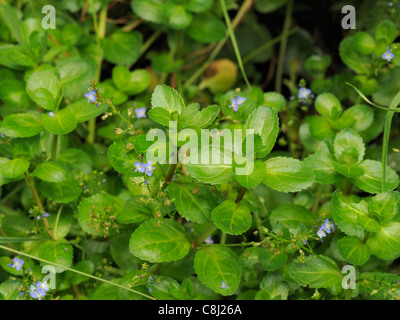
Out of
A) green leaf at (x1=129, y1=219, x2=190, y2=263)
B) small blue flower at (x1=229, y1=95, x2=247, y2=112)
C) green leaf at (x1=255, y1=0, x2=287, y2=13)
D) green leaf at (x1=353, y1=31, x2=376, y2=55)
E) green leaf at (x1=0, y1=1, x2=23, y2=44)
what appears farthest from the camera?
green leaf at (x1=255, y1=0, x2=287, y2=13)

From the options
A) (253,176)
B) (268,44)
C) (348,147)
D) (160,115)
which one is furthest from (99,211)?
(268,44)

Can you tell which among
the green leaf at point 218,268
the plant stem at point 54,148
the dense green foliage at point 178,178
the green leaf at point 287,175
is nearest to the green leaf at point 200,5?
the dense green foliage at point 178,178

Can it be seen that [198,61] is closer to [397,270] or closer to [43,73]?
[43,73]

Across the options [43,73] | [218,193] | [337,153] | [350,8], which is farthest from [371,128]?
[43,73]

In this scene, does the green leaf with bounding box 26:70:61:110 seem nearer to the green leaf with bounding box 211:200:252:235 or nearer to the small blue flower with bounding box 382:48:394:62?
the green leaf with bounding box 211:200:252:235

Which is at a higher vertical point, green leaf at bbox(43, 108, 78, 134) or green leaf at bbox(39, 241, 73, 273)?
green leaf at bbox(43, 108, 78, 134)

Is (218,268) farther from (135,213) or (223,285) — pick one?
(135,213)

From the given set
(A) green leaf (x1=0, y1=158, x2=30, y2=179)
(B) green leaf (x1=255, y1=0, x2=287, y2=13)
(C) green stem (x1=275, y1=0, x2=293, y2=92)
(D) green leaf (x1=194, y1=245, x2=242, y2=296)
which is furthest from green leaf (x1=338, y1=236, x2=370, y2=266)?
(B) green leaf (x1=255, y1=0, x2=287, y2=13)
